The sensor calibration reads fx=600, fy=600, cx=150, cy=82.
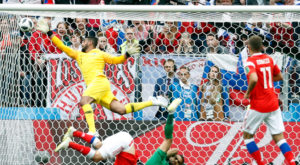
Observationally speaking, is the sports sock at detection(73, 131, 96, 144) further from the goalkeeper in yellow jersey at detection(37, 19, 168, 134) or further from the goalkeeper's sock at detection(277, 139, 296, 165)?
the goalkeeper's sock at detection(277, 139, 296, 165)

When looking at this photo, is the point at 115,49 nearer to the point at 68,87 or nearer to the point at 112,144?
the point at 68,87

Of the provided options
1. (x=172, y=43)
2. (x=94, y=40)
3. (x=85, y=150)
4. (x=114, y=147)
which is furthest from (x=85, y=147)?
(x=172, y=43)

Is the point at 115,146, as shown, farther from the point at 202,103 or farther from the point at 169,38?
the point at 169,38

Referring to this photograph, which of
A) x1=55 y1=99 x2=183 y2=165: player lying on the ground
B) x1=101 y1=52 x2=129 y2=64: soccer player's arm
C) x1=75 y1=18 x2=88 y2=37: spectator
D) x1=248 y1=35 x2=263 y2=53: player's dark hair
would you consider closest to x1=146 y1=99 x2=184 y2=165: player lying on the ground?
x1=55 y1=99 x2=183 y2=165: player lying on the ground

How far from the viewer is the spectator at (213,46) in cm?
708

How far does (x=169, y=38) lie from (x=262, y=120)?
192cm

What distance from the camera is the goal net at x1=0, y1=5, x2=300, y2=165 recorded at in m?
6.74

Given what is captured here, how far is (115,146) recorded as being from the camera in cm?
570

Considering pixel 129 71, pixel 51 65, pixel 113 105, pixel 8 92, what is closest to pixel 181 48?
pixel 129 71

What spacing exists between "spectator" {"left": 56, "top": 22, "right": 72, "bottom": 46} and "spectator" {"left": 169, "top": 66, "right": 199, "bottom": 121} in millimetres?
1508

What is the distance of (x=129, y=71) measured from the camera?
712 centimetres

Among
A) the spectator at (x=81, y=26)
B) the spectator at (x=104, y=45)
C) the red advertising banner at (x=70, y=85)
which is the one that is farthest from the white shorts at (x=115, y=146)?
the spectator at (x=81, y=26)

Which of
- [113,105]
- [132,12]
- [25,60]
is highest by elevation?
[132,12]

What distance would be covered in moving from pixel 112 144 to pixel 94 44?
176cm
